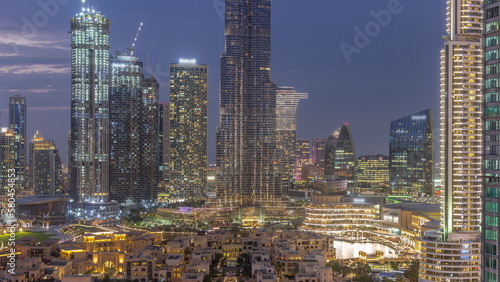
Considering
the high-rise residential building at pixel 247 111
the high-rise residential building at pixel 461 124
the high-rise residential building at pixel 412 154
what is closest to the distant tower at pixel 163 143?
the high-rise residential building at pixel 247 111

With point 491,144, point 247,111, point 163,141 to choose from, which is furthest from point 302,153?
point 491,144

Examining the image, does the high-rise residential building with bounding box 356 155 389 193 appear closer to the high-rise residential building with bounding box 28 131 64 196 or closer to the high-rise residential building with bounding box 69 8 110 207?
the high-rise residential building with bounding box 69 8 110 207

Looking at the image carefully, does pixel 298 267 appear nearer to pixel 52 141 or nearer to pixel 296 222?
pixel 296 222

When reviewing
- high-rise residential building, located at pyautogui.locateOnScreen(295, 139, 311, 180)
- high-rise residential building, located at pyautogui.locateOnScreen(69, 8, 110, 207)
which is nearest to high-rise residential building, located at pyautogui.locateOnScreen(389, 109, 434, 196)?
high-rise residential building, located at pyautogui.locateOnScreen(295, 139, 311, 180)

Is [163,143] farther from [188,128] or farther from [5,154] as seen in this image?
[5,154]

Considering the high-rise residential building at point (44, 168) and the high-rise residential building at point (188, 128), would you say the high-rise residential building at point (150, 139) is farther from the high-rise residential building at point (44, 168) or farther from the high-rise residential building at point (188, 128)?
the high-rise residential building at point (44, 168)
